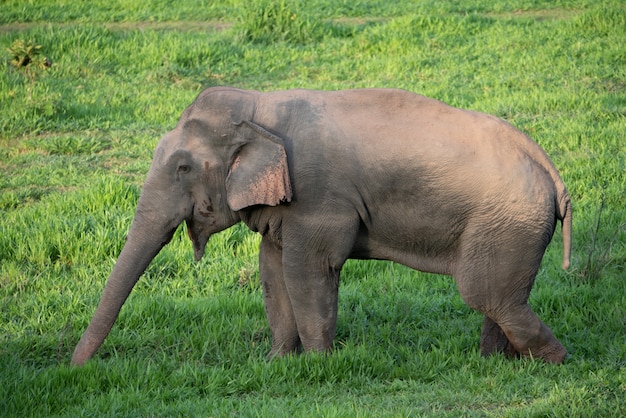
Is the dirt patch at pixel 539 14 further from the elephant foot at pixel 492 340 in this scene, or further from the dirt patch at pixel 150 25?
the elephant foot at pixel 492 340

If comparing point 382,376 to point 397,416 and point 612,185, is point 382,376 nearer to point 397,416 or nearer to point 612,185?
point 397,416

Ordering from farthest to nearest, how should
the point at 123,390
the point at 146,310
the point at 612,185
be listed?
the point at 612,185, the point at 146,310, the point at 123,390

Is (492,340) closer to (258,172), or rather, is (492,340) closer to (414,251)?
(414,251)

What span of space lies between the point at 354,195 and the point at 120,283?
140 centimetres

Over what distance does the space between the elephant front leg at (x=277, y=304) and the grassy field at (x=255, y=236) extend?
0.16m

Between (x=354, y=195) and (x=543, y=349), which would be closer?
(x=354, y=195)

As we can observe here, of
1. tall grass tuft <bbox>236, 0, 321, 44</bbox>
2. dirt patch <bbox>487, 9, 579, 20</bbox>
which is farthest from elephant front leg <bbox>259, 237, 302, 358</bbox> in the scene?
dirt patch <bbox>487, 9, 579, 20</bbox>

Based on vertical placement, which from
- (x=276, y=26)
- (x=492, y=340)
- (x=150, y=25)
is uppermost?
(x=492, y=340)

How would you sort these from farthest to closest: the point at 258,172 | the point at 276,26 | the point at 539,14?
the point at 539,14
the point at 276,26
the point at 258,172

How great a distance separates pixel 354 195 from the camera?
5543 mm

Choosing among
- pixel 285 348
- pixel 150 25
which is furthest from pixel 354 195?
pixel 150 25

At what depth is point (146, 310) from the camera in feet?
21.6

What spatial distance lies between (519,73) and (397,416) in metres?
8.27

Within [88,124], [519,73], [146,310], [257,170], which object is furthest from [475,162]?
[519,73]
